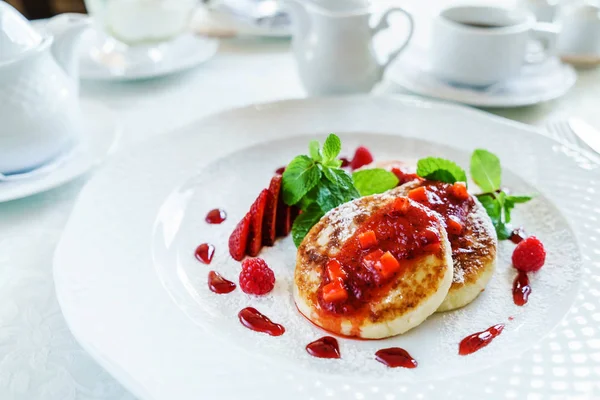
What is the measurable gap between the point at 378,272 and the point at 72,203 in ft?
3.11

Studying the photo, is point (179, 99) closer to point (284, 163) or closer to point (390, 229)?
point (284, 163)

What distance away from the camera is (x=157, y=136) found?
5.61 ft

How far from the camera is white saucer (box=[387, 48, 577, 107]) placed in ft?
6.61

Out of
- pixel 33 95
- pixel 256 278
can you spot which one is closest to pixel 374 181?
pixel 256 278

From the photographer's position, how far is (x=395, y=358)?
3.56ft

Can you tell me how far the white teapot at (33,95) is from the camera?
1447 mm

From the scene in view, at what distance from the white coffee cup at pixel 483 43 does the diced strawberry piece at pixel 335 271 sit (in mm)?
1158

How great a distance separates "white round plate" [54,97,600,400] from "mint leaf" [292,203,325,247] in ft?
0.17

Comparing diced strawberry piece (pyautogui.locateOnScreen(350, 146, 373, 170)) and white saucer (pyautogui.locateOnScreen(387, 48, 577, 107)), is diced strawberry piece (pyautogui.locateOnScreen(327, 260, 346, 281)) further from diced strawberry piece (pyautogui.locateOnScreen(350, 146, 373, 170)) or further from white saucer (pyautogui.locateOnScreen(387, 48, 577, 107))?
white saucer (pyautogui.locateOnScreen(387, 48, 577, 107))

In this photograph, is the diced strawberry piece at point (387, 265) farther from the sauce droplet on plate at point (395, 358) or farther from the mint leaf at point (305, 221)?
the mint leaf at point (305, 221)

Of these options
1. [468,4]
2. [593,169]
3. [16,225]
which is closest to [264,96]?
[468,4]

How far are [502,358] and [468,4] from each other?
1.54 meters

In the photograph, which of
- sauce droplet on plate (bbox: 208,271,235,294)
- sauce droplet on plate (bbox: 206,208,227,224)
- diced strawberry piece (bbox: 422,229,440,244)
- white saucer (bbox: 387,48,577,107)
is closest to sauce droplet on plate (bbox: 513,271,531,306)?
diced strawberry piece (bbox: 422,229,440,244)

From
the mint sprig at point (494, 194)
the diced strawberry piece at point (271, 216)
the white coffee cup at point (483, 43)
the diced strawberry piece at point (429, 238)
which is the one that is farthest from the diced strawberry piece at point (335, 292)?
the white coffee cup at point (483, 43)
